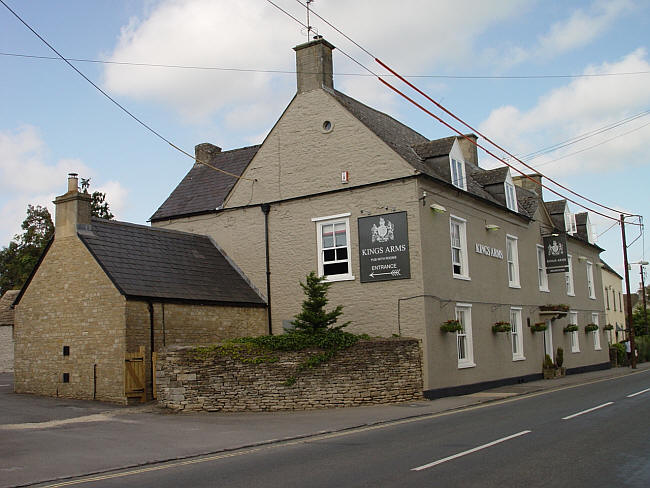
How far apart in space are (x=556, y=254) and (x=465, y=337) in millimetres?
9523

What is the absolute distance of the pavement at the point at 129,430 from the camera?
11062mm

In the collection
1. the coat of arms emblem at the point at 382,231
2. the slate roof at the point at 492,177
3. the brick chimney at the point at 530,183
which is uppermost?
the brick chimney at the point at 530,183

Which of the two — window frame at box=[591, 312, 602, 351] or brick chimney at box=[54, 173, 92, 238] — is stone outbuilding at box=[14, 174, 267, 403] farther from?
window frame at box=[591, 312, 602, 351]

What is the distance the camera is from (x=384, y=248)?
2184 centimetres

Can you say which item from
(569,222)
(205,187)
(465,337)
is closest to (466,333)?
(465,337)

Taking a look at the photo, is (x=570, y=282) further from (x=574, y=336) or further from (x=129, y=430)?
(x=129, y=430)

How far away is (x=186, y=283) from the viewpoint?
22250mm

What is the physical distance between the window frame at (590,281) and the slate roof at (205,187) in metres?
→ 21.1

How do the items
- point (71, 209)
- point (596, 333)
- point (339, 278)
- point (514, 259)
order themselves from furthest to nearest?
point (596, 333) → point (514, 259) → point (339, 278) → point (71, 209)

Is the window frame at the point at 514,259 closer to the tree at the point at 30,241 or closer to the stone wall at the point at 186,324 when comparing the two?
the stone wall at the point at 186,324

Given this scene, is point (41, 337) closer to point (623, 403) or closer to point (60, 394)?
point (60, 394)

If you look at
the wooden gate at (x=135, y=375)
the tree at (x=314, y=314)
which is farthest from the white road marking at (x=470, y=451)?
the wooden gate at (x=135, y=375)

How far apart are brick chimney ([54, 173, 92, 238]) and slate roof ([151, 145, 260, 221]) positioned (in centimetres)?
622

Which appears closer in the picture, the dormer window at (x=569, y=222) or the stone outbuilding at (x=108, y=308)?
the stone outbuilding at (x=108, y=308)
